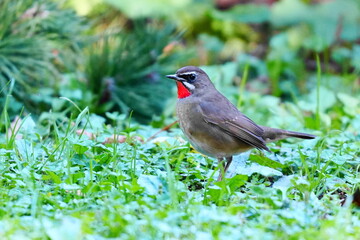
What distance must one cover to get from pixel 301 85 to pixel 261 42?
5.93 feet

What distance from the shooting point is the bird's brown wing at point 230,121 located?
5025 mm

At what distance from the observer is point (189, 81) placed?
5.45m

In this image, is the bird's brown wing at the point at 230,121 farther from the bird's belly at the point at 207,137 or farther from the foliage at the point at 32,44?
the foliage at the point at 32,44

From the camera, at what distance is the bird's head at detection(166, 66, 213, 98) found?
5413mm

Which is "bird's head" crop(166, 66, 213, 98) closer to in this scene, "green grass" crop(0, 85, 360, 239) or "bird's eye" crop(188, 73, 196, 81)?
"bird's eye" crop(188, 73, 196, 81)

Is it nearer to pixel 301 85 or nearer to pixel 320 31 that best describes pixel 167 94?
pixel 301 85

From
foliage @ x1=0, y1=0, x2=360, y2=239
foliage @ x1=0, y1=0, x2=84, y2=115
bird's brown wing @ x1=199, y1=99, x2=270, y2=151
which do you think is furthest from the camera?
foliage @ x1=0, y1=0, x2=84, y2=115

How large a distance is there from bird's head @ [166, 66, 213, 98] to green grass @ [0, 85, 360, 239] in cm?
42

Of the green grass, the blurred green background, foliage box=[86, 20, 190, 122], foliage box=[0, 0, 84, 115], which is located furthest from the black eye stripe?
foliage box=[0, 0, 84, 115]

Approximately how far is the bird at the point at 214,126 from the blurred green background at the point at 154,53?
538 mm

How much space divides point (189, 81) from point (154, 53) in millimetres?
2181

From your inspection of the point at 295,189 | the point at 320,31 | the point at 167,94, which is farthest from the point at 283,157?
the point at 320,31

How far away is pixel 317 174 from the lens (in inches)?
186

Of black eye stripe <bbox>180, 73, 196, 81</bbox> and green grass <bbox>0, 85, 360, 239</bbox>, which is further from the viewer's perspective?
black eye stripe <bbox>180, 73, 196, 81</bbox>
